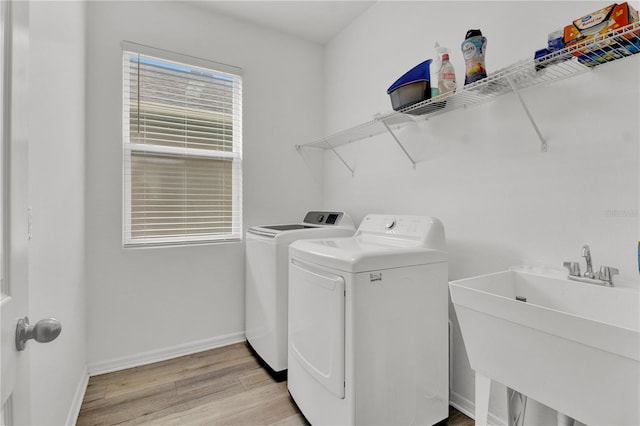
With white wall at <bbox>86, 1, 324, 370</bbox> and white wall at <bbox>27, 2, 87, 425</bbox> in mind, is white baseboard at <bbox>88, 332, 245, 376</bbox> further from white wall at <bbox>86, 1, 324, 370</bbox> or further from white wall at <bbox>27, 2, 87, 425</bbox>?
white wall at <bbox>27, 2, 87, 425</bbox>

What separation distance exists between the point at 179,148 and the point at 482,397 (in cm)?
238

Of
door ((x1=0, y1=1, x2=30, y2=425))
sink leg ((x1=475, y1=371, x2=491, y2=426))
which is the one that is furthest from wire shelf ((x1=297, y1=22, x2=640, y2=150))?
door ((x1=0, y1=1, x2=30, y2=425))

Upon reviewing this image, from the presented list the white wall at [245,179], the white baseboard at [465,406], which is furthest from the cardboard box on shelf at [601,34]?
the white wall at [245,179]

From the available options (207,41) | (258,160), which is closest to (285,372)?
(258,160)

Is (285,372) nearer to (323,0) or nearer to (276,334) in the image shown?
(276,334)

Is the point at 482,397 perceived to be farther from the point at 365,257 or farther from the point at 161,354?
the point at 161,354

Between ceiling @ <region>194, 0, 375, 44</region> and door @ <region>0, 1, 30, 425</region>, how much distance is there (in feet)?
7.07

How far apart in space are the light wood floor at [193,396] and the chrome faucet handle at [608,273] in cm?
102

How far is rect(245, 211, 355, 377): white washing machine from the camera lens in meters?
1.98

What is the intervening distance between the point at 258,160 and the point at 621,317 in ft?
7.81

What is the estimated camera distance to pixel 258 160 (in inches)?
104

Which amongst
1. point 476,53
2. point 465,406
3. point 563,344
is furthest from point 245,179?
point 563,344

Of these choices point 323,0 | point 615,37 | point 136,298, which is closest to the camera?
point 615,37

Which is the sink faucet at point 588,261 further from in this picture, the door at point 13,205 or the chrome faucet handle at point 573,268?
the door at point 13,205
